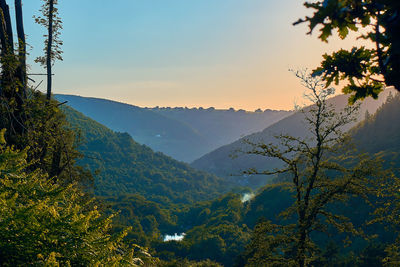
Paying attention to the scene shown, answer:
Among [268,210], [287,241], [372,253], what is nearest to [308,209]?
[287,241]

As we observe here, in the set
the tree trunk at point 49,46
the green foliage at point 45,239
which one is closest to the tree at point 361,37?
the green foliage at point 45,239

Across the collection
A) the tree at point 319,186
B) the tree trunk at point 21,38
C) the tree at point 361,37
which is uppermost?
the tree trunk at point 21,38

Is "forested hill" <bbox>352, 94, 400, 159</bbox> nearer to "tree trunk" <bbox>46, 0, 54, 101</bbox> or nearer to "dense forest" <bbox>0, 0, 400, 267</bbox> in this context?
"dense forest" <bbox>0, 0, 400, 267</bbox>

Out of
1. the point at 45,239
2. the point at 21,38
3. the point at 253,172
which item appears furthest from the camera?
the point at 253,172

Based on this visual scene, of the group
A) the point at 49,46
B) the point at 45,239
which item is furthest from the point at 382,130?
the point at 45,239

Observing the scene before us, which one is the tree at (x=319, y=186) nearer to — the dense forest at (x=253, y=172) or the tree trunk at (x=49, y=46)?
the dense forest at (x=253, y=172)

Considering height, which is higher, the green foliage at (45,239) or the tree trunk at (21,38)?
the tree trunk at (21,38)

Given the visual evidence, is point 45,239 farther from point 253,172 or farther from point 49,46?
point 49,46

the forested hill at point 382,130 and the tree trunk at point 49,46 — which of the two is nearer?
the tree trunk at point 49,46

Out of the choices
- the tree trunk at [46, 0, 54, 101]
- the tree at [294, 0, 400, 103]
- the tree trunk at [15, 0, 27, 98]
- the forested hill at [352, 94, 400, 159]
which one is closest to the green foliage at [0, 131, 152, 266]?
the tree at [294, 0, 400, 103]

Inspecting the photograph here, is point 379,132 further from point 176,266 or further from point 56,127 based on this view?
point 56,127

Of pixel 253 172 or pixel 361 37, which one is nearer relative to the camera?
pixel 361 37

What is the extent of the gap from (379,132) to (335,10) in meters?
150

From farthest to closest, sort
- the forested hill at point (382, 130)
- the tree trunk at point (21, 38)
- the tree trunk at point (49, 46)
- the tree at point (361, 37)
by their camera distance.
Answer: the forested hill at point (382, 130) → the tree trunk at point (49, 46) → the tree trunk at point (21, 38) → the tree at point (361, 37)
